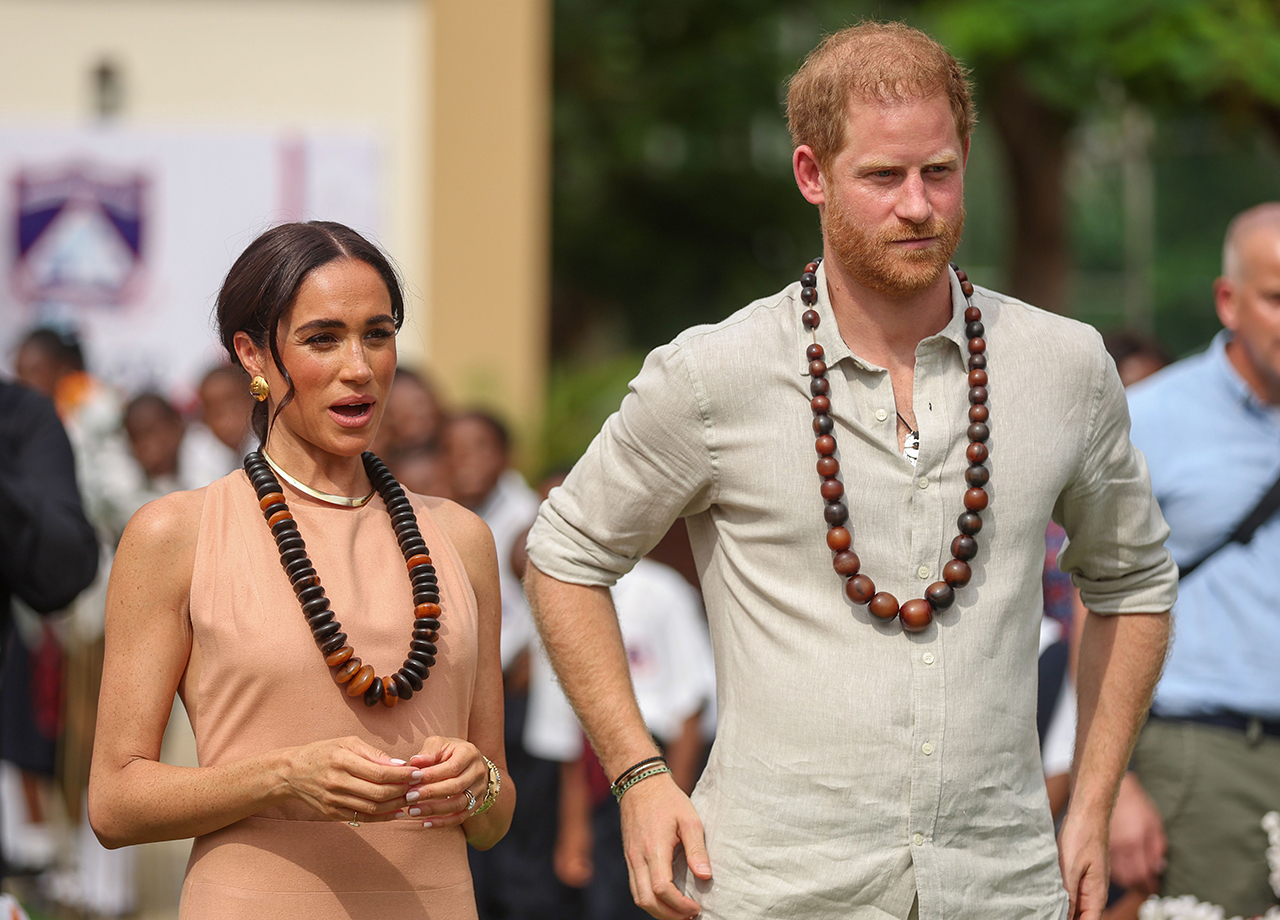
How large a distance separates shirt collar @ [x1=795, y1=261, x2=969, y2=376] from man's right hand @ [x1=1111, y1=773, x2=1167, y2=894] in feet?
5.94

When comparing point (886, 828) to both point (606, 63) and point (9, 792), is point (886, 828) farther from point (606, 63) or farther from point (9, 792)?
point (606, 63)

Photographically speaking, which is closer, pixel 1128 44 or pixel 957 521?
pixel 957 521

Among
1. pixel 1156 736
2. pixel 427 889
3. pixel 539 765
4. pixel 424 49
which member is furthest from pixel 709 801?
pixel 424 49

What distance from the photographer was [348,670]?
2764 mm

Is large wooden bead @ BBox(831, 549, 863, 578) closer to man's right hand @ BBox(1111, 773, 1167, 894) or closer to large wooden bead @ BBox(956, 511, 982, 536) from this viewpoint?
large wooden bead @ BBox(956, 511, 982, 536)

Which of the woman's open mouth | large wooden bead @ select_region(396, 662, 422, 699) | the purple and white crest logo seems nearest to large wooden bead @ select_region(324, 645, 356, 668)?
large wooden bead @ select_region(396, 662, 422, 699)

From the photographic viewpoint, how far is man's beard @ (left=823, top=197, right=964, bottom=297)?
2.82 metres

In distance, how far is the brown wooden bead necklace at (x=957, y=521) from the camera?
2807 mm

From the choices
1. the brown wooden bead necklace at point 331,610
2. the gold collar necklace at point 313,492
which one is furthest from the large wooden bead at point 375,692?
the gold collar necklace at point 313,492

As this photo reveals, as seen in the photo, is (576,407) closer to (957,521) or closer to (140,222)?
(140,222)

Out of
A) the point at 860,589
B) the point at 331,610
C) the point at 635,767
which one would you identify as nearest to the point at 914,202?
the point at 860,589

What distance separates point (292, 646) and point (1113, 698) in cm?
160

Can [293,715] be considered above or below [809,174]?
below

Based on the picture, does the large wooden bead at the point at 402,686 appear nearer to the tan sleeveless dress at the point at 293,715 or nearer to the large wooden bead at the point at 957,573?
the tan sleeveless dress at the point at 293,715
